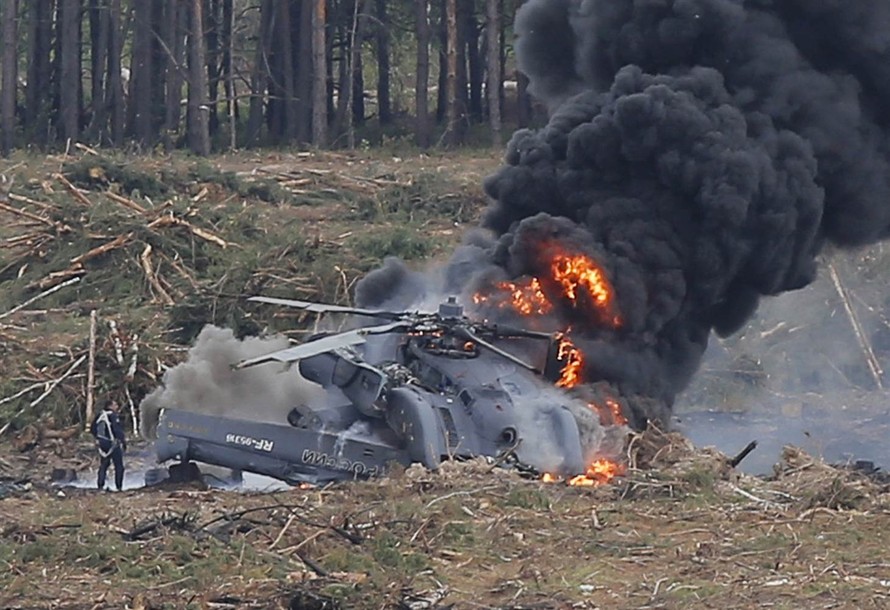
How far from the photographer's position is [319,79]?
45312 millimetres

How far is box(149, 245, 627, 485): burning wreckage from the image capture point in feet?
65.1

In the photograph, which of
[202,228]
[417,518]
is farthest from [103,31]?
[417,518]

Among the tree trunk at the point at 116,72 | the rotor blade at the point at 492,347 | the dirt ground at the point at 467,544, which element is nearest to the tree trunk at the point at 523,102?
the tree trunk at the point at 116,72

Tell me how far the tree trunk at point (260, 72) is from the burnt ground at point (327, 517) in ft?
58.8

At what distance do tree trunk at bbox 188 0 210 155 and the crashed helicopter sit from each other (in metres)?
23.9

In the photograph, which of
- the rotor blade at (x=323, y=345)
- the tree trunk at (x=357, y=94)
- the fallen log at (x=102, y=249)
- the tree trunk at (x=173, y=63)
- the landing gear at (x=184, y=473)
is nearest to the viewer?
the rotor blade at (x=323, y=345)

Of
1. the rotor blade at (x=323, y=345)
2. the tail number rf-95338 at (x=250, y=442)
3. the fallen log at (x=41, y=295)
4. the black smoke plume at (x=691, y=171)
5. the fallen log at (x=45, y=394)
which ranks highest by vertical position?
the black smoke plume at (x=691, y=171)

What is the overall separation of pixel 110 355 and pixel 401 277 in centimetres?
481

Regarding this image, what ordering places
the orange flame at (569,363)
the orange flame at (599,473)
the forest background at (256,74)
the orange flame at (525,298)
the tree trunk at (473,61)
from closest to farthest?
1. the orange flame at (599,473)
2. the orange flame at (569,363)
3. the orange flame at (525,298)
4. the forest background at (256,74)
5. the tree trunk at (473,61)

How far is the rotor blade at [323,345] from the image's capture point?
19.3 m

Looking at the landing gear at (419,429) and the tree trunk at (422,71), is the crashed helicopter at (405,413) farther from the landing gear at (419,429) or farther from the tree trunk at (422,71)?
the tree trunk at (422,71)

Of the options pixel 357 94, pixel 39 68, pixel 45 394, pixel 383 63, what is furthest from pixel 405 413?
pixel 357 94

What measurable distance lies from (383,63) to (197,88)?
24.6 feet

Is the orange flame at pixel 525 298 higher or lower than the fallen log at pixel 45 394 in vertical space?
higher
